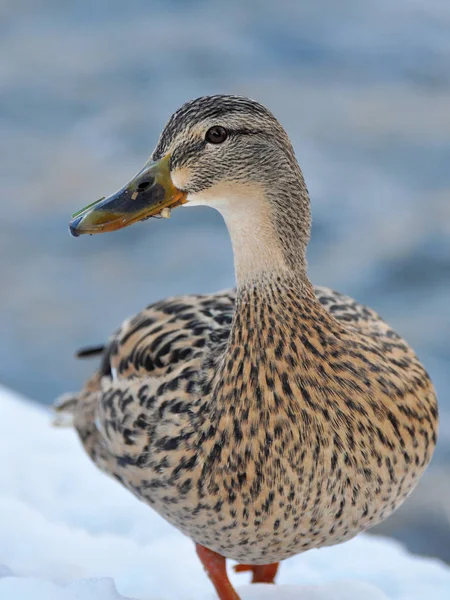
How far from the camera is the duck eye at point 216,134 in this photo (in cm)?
272

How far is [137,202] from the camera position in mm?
2760

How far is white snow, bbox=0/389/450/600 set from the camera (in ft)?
11.6

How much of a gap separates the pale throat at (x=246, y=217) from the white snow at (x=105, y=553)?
3.85 feet

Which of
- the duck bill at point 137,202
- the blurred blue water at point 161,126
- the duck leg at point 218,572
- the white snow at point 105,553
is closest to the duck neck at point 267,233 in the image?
the duck bill at point 137,202

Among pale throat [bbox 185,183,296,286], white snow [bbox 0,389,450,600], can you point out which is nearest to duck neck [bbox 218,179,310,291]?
pale throat [bbox 185,183,296,286]

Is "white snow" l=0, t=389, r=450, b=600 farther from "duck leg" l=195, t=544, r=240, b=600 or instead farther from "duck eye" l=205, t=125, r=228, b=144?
"duck eye" l=205, t=125, r=228, b=144

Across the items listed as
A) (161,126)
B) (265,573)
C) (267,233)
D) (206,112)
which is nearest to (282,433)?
(267,233)

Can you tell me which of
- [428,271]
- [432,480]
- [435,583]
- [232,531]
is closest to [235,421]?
[232,531]

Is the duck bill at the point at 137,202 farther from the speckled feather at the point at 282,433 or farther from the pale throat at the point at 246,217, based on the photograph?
the speckled feather at the point at 282,433

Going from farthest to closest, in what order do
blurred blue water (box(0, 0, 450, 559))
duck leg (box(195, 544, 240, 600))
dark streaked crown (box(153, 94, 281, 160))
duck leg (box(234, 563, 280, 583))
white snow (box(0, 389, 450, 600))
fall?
blurred blue water (box(0, 0, 450, 559)) → duck leg (box(234, 563, 280, 583)) → white snow (box(0, 389, 450, 600)) → duck leg (box(195, 544, 240, 600)) → dark streaked crown (box(153, 94, 281, 160))

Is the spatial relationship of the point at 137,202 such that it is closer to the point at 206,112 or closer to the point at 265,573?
the point at 206,112

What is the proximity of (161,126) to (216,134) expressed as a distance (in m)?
5.14

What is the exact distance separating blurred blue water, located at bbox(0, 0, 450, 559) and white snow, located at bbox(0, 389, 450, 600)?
84 cm

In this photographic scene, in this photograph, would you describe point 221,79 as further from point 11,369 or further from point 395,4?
point 11,369
